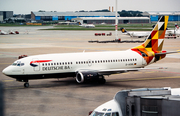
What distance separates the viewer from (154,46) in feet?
132

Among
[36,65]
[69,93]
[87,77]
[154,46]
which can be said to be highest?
[154,46]

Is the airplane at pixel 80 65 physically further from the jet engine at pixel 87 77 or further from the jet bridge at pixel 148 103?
the jet bridge at pixel 148 103

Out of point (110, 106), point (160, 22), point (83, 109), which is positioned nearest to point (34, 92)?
point (83, 109)

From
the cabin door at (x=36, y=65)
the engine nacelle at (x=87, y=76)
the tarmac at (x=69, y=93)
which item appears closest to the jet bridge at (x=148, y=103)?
the tarmac at (x=69, y=93)

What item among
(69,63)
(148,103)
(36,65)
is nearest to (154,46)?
(69,63)

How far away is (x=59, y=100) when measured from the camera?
26484 mm

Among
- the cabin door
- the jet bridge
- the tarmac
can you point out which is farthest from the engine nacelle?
the jet bridge

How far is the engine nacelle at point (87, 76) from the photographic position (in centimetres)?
3216

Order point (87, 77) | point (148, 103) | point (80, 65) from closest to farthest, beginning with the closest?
point (148, 103) < point (87, 77) < point (80, 65)

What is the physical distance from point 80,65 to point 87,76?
2.58m

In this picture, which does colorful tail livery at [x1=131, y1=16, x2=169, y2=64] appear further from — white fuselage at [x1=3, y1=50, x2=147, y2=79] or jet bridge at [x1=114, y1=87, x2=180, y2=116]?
jet bridge at [x1=114, y1=87, x2=180, y2=116]

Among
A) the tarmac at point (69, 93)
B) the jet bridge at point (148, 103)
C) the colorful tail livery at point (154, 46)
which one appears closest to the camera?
the jet bridge at point (148, 103)

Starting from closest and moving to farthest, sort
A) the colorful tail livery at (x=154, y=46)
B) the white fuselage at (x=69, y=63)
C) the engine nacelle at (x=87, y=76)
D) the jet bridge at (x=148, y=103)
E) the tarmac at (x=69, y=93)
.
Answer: the jet bridge at (x=148, y=103) < the tarmac at (x=69, y=93) < the engine nacelle at (x=87, y=76) < the white fuselage at (x=69, y=63) < the colorful tail livery at (x=154, y=46)

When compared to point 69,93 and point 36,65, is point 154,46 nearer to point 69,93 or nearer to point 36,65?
point 69,93
